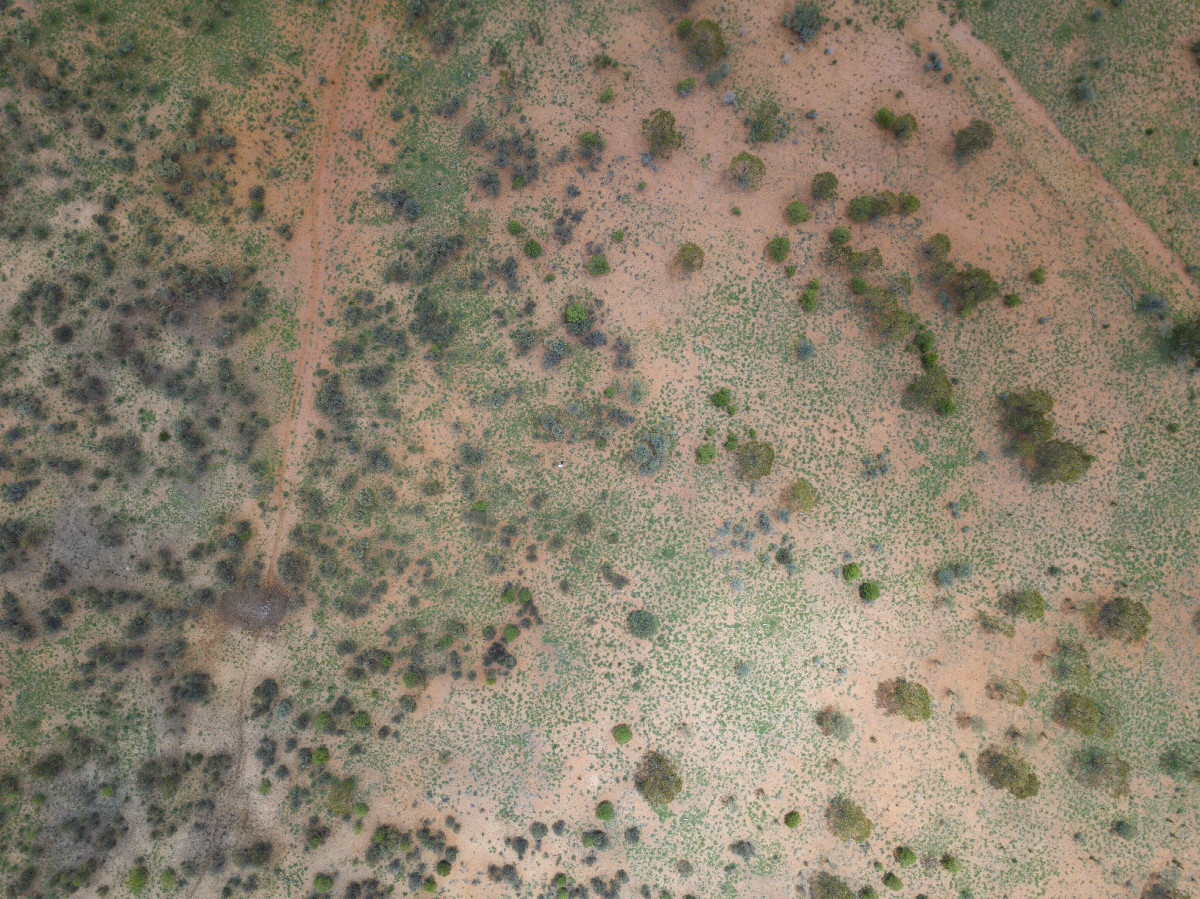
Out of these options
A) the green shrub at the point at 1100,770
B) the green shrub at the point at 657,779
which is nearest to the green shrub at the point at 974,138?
the green shrub at the point at 1100,770

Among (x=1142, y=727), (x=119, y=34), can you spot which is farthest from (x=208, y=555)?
(x=1142, y=727)

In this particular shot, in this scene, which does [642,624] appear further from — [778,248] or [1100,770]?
[1100,770]

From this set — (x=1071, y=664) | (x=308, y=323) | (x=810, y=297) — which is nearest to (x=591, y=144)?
(x=810, y=297)

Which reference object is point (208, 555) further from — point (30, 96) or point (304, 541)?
point (30, 96)

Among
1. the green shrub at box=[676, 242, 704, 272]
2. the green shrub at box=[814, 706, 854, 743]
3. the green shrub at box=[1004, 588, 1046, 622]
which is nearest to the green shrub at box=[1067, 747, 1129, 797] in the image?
the green shrub at box=[1004, 588, 1046, 622]

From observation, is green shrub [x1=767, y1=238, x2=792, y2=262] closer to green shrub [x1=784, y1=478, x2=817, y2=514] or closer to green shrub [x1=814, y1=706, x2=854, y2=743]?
green shrub [x1=784, y1=478, x2=817, y2=514]

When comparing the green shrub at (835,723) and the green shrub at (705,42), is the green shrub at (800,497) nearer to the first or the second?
the green shrub at (835,723)

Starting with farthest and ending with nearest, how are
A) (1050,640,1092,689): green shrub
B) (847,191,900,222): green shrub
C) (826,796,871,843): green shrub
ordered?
(1050,640,1092,689): green shrub
(847,191,900,222): green shrub
(826,796,871,843): green shrub
